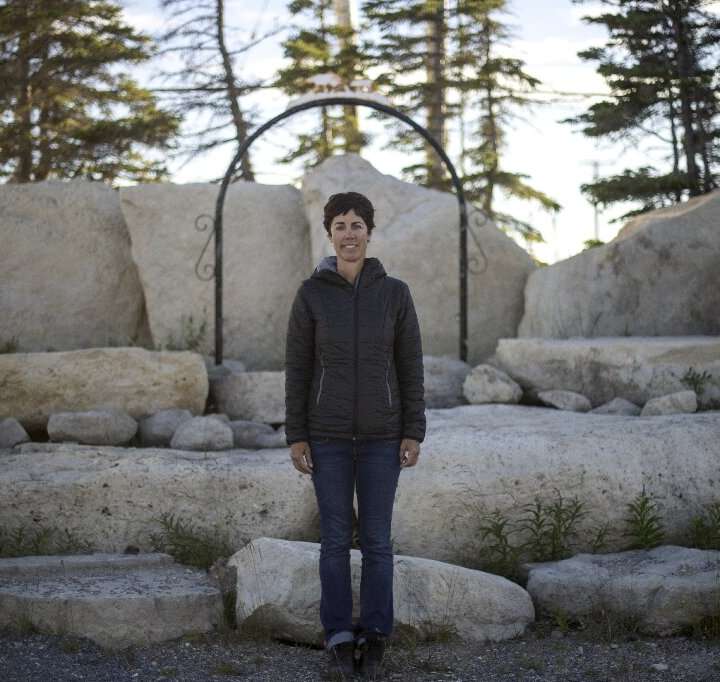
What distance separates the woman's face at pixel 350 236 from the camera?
12.2 ft

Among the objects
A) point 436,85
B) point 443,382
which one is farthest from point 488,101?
point 443,382

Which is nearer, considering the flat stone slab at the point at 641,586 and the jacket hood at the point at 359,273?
the jacket hood at the point at 359,273

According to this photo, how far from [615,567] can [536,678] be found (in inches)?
42.0

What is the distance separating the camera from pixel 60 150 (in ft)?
53.9

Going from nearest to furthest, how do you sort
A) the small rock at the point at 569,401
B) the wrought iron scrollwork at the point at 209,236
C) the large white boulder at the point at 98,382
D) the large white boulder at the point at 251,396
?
the large white boulder at the point at 98,382 → the small rock at the point at 569,401 → the large white boulder at the point at 251,396 → the wrought iron scrollwork at the point at 209,236

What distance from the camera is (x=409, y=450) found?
371 centimetres

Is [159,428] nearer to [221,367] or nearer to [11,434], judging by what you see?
[11,434]

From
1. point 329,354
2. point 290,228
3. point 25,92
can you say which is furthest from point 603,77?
point 25,92

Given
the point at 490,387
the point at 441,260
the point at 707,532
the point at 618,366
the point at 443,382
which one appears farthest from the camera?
the point at 441,260

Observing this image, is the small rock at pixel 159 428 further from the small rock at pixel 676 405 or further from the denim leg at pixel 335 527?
the small rock at pixel 676 405

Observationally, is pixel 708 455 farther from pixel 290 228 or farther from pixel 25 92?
pixel 25 92

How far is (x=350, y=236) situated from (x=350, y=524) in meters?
1.20

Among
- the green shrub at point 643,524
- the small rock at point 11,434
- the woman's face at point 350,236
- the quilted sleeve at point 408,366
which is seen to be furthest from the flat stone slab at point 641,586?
the small rock at point 11,434

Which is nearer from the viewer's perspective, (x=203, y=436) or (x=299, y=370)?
(x=299, y=370)
